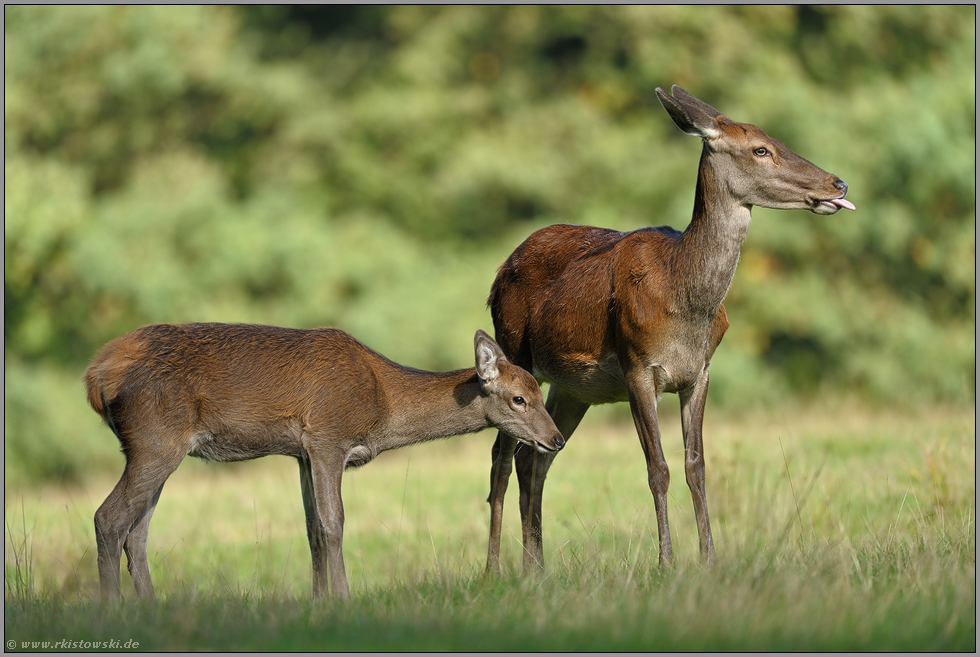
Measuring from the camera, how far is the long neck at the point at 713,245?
259 inches

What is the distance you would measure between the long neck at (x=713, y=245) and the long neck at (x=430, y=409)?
160cm

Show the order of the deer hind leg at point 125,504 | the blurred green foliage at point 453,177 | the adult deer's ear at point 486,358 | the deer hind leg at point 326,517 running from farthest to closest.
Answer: the blurred green foliage at point 453,177, the adult deer's ear at point 486,358, the deer hind leg at point 326,517, the deer hind leg at point 125,504

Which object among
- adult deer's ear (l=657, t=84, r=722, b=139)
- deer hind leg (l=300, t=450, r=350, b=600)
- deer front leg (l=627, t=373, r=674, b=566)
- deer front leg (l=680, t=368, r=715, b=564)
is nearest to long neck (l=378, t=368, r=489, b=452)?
deer hind leg (l=300, t=450, r=350, b=600)

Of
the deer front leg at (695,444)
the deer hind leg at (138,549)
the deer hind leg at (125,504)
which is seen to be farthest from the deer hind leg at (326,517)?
the deer front leg at (695,444)

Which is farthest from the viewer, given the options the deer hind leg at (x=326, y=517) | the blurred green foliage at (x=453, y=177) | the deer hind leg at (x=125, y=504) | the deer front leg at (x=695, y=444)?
the blurred green foliage at (x=453, y=177)

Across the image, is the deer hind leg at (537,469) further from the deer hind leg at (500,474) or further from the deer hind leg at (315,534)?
the deer hind leg at (315,534)

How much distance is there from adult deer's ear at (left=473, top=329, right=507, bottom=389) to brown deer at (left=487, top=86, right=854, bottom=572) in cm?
46

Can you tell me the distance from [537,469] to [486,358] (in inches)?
51.1

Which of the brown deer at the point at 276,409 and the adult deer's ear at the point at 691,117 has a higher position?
the adult deer's ear at the point at 691,117

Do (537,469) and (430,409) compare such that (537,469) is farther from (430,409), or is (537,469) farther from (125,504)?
(125,504)

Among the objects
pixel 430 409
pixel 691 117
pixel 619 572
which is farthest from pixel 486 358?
pixel 691 117

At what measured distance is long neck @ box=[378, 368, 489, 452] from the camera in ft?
23.8

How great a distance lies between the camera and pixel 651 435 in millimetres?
6699

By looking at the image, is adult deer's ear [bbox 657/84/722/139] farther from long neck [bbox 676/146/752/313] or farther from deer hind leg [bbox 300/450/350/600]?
deer hind leg [bbox 300/450/350/600]
